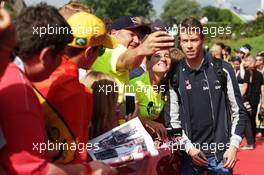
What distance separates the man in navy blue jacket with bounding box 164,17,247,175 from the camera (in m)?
4.04

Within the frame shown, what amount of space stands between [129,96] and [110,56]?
1.05 ft

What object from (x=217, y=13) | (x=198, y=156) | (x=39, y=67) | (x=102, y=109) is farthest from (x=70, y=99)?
(x=217, y=13)

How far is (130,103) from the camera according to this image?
12.1 ft

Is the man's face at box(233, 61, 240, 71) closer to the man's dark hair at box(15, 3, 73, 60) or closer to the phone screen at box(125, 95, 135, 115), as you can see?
the phone screen at box(125, 95, 135, 115)

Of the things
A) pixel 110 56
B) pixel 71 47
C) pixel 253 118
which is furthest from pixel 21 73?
pixel 253 118

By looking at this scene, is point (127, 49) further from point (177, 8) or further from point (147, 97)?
point (177, 8)

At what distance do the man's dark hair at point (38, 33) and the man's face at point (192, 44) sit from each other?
2036 mm

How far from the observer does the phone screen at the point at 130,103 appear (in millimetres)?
3643

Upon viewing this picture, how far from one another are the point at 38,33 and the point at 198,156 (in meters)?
2.21

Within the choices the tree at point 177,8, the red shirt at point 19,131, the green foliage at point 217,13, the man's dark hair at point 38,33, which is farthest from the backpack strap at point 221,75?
the tree at point 177,8

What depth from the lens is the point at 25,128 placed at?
181 cm

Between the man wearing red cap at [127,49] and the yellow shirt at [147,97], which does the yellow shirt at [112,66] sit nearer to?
the man wearing red cap at [127,49]

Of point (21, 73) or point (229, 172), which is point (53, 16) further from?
point (229, 172)

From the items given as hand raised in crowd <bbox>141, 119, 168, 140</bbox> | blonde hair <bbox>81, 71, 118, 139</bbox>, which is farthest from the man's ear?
hand raised in crowd <bbox>141, 119, 168, 140</bbox>
